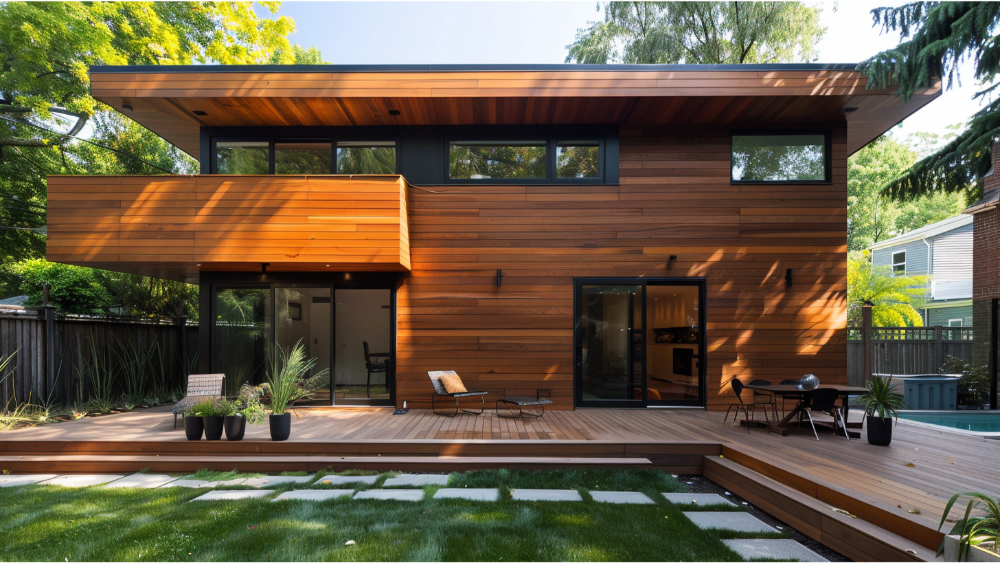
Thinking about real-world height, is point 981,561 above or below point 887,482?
above

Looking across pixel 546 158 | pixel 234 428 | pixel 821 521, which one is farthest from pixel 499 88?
pixel 821 521

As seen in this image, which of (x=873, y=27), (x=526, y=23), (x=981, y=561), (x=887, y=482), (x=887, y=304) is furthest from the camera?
(x=526, y=23)

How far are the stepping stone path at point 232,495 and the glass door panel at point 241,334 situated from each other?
3.82 metres

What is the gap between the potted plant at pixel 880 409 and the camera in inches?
206

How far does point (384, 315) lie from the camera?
8234 millimetres

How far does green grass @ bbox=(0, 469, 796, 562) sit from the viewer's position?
303 centimetres

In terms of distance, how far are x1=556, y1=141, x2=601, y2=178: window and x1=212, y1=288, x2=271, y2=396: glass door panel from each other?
5.02 meters

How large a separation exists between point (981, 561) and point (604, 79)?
6.25m

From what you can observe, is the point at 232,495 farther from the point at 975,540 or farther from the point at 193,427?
the point at 975,540

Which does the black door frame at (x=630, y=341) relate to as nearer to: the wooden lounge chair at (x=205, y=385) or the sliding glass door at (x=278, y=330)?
the sliding glass door at (x=278, y=330)

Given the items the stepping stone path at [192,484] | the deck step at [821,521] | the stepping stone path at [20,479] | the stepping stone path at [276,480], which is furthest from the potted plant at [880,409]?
the stepping stone path at [20,479]

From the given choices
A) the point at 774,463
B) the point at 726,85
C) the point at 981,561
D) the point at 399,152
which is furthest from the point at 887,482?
the point at 399,152

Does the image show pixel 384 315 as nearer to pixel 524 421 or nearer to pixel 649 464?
pixel 524 421

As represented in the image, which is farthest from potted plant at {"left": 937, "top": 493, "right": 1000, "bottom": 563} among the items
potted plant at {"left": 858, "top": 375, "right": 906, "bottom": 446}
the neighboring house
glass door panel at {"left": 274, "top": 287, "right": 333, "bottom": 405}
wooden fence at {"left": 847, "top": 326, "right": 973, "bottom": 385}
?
the neighboring house
